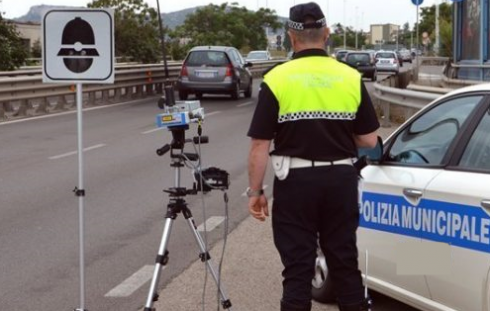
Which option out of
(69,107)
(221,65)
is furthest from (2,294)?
(221,65)

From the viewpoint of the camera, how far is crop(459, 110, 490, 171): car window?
452 cm

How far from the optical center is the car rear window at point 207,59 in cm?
2667

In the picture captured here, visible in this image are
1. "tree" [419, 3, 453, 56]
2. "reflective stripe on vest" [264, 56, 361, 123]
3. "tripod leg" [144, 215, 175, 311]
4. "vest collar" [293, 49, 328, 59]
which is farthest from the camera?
"tree" [419, 3, 453, 56]

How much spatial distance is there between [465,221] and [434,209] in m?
0.25

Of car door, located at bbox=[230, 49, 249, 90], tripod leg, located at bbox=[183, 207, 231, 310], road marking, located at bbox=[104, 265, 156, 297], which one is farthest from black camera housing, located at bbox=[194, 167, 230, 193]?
car door, located at bbox=[230, 49, 249, 90]

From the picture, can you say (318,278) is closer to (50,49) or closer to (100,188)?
(50,49)

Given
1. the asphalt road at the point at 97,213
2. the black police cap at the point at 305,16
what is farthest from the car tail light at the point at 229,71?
the black police cap at the point at 305,16

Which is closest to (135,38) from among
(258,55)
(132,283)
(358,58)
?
(358,58)

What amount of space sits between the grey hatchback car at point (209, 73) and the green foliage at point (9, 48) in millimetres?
5655

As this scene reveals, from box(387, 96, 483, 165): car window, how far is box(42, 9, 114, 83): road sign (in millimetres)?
1786

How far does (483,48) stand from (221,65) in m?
7.86

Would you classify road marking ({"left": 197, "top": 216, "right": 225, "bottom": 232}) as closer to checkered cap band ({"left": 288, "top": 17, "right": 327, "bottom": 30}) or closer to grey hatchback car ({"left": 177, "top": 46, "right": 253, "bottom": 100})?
checkered cap band ({"left": 288, "top": 17, "right": 327, "bottom": 30})

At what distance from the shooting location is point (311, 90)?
13.5 feet

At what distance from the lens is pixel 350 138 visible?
4281mm
